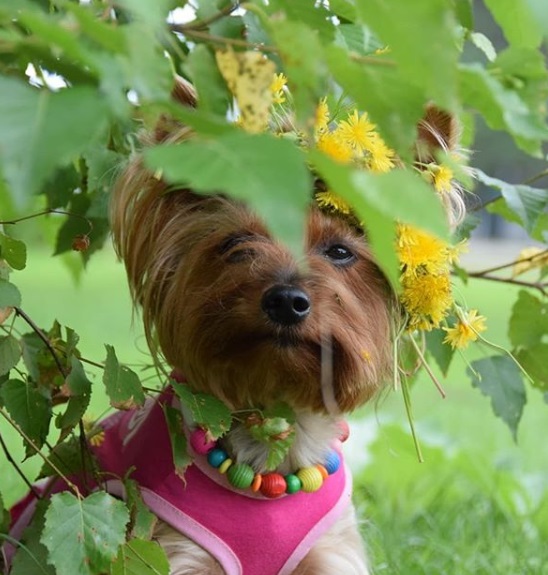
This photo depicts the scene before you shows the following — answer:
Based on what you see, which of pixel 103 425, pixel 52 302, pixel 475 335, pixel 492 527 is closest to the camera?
pixel 475 335

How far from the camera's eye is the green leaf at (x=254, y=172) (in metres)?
0.96

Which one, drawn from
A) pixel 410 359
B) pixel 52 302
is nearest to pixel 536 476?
pixel 410 359

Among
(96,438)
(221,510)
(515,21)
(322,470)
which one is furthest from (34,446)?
(515,21)

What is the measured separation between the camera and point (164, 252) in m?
2.57

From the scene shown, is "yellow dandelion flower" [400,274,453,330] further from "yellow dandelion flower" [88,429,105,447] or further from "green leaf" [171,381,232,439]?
"yellow dandelion flower" [88,429,105,447]

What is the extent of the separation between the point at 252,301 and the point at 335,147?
0.41 meters

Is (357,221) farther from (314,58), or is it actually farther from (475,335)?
(314,58)

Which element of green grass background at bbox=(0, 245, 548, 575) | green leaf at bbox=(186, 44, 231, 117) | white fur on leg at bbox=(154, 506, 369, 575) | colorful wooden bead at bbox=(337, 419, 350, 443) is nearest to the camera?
green leaf at bbox=(186, 44, 231, 117)

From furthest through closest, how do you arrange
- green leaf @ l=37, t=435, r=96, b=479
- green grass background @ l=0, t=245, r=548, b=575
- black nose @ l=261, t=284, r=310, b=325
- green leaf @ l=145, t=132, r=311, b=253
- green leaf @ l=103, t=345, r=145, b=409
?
green grass background @ l=0, t=245, r=548, b=575 → green leaf @ l=37, t=435, r=96, b=479 → black nose @ l=261, t=284, r=310, b=325 → green leaf @ l=103, t=345, r=145, b=409 → green leaf @ l=145, t=132, r=311, b=253

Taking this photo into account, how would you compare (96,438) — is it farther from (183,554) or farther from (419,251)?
(419,251)

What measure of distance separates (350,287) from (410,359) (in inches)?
13.7

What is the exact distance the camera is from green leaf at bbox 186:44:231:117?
1305 mm

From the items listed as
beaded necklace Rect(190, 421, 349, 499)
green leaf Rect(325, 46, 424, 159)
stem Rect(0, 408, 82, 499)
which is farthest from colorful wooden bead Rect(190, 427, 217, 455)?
green leaf Rect(325, 46, 424, 159)

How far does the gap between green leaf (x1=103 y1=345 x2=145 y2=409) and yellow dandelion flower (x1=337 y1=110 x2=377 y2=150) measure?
24.1 inches
